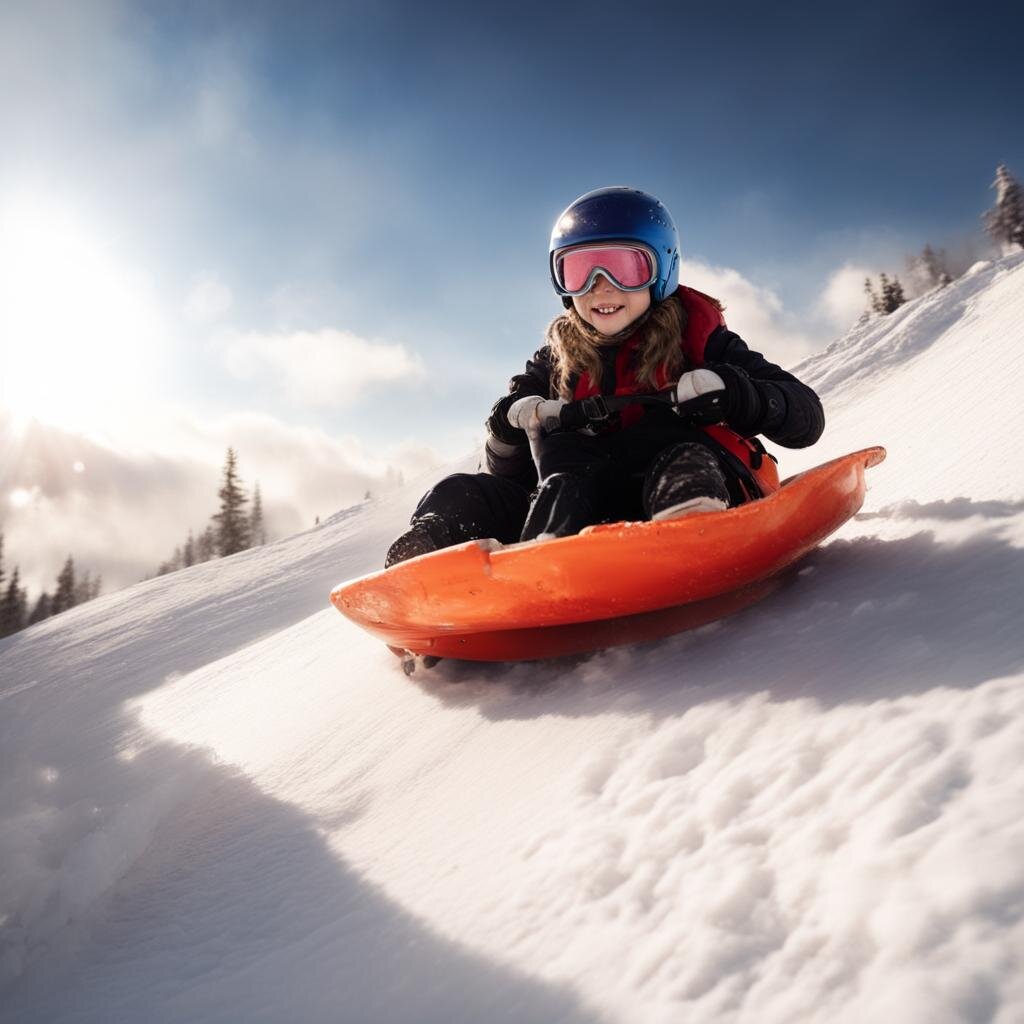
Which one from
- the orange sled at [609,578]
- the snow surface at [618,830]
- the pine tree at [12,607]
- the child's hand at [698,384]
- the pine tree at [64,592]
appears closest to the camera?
the snow surface at [618,830]

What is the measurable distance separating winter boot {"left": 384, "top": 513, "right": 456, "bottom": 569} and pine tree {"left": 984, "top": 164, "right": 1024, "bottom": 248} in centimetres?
4279

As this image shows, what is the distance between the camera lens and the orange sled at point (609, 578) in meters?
1.61

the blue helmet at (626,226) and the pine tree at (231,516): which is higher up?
the pine tree at (231,516)

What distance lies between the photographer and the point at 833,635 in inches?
57.8

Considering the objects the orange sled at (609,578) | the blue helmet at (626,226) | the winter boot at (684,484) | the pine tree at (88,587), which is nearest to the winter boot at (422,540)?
the orange sled at (609,578)

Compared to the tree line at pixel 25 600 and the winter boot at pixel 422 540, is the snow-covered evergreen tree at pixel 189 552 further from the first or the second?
the winter boot at pixel 422 540

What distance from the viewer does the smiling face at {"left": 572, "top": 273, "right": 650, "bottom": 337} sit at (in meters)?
2.65

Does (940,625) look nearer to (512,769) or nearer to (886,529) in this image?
(886,529)

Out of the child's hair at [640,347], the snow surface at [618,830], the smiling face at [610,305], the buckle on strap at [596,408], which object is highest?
the smiling face at [610,305]

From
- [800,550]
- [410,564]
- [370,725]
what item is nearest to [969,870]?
[800,550]

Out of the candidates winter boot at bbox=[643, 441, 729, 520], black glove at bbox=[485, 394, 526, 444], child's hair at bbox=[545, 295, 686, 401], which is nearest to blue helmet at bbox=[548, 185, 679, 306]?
child's hair at bbox=[545, 295, 686, 401]

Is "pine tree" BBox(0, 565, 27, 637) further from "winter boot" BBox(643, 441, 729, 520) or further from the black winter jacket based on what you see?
"winter boot" BBox(643, 441, 729, 520)

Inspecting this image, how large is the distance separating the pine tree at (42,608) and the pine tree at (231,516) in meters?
19.8

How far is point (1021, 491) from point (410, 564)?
5.87 feet
